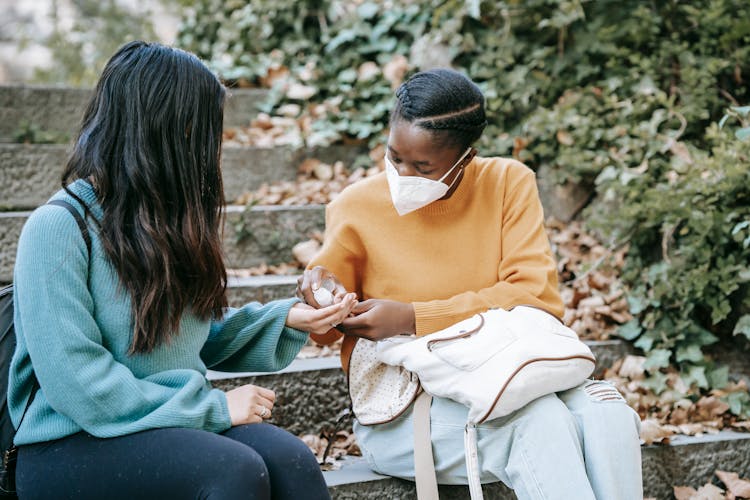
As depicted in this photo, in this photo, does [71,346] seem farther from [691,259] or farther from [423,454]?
[691,259]

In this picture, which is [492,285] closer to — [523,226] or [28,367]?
[523,226]

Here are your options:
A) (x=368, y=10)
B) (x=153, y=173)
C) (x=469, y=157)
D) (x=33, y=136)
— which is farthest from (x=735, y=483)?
(x=33, y=136)

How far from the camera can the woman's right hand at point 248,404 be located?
1727 mm

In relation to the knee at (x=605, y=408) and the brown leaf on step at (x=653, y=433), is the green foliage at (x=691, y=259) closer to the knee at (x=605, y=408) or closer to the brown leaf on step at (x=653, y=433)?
the brown leaf on step at (x=653, y=433)

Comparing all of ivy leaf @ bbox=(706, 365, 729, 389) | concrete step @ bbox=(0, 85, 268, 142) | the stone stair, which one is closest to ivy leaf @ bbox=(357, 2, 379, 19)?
the stone stair

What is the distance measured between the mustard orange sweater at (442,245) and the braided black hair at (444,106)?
17 centimetres

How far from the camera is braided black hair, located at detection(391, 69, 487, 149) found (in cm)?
213

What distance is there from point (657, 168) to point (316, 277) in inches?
73.5

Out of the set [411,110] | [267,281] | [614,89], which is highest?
[411,110]

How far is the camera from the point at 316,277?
2059 millimetres

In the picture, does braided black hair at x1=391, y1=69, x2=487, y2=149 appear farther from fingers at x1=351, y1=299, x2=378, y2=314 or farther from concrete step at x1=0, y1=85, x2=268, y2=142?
concrete step at x1=0, y1=85, x2=268, y2=142

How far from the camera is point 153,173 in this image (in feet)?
5.40

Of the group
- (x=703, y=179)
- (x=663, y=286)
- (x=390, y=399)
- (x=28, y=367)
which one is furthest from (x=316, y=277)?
(x=703, y=179)

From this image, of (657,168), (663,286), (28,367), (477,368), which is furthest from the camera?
(657,168)
